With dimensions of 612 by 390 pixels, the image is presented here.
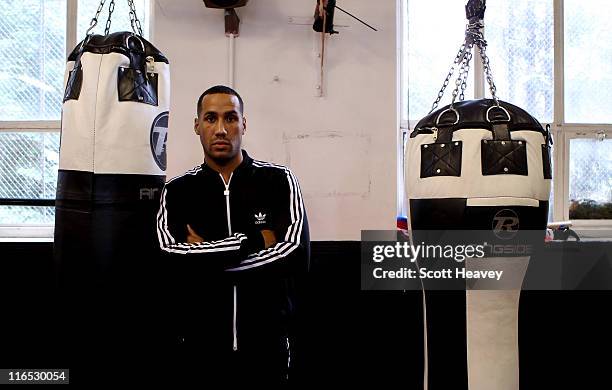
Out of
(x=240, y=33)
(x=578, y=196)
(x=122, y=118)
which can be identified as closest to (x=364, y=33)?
(x=240, y=33)

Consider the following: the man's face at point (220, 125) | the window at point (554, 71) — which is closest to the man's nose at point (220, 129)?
the man's face at point (220, 125)

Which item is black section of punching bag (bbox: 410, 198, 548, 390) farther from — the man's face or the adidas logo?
the man's face

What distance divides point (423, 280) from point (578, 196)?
6.70ft

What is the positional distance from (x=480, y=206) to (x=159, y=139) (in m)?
1.15

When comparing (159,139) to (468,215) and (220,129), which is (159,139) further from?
(468,215)

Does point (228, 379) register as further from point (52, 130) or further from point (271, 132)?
point (52, 130)

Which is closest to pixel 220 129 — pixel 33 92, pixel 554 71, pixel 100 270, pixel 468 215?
pixel 100 270

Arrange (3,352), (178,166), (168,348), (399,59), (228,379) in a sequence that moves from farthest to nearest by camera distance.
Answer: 1. (399,59)
2. (178,166)
3. (3,352)
4. (168,348)
5. (228,379)

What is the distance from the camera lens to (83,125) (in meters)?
1.50

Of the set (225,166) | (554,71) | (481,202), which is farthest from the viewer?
(554,71)

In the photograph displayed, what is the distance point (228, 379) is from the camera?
1.50 metres

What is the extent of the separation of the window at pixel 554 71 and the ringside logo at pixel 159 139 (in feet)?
5.65

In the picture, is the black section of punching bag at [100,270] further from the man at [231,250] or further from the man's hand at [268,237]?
the man's hand at [268,237]

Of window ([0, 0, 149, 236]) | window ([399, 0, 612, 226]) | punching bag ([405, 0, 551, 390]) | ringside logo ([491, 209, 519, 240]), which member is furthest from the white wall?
ringside logo ([491, 209, 519, 240])
